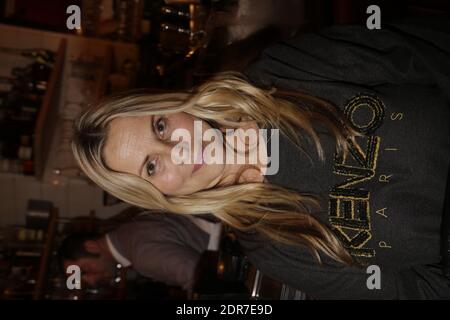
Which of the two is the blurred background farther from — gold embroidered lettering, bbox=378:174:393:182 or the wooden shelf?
gold embroidered lettering, bbox=378:174:393:182

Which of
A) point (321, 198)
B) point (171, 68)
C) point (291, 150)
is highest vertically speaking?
point (171, 68)

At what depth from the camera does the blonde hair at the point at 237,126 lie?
864mm

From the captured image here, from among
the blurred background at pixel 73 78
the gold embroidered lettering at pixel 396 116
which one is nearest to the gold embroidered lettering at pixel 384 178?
the gold embroidered lettering at pixel 396 116

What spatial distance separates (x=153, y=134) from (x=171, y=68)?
107cm

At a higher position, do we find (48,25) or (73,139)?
(48,25)

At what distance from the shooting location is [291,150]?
889mm

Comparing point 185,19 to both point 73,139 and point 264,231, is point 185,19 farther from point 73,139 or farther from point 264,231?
point 264,231

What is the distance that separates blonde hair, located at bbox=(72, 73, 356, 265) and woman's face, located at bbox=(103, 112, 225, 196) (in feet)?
0.06

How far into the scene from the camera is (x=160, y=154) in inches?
37.4

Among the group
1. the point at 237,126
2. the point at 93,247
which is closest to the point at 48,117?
the point at 93,247

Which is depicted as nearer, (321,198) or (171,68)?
(321,198)

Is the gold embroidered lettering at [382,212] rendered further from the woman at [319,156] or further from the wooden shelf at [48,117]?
the wooden shelf at [48,117]

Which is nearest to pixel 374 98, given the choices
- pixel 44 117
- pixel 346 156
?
pixel 346 156


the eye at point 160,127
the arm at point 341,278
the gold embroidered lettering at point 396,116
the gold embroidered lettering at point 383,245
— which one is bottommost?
the arm at point 341,278
